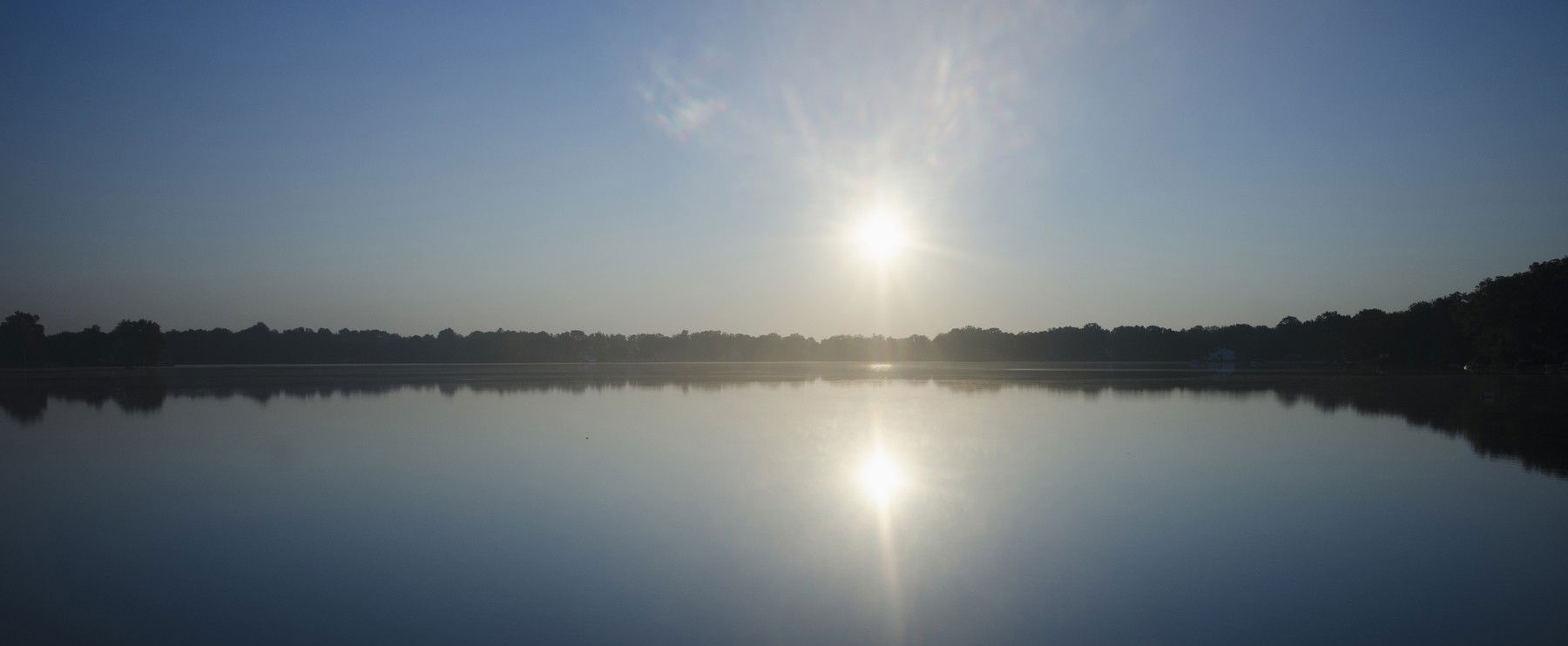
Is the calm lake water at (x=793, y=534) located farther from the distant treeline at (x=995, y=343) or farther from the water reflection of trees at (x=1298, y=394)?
the distant treeline at (x=995, y=343)

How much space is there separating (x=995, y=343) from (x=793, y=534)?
13687 cm

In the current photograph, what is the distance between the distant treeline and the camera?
166ft

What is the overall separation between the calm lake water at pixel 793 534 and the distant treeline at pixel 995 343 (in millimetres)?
36136

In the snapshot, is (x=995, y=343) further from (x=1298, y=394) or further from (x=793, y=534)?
(x=793, y=534)

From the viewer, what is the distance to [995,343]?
Result: 143625 mm

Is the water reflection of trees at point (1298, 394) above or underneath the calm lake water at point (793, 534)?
above

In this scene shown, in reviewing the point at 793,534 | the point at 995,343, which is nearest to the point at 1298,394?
the point at 793,534

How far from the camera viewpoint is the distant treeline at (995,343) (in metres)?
50.6

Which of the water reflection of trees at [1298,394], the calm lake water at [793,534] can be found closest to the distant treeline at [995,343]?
the water reflection of trees at [1298,394]

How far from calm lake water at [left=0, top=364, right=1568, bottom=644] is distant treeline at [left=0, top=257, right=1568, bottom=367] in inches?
1423

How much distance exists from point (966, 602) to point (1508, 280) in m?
60.1

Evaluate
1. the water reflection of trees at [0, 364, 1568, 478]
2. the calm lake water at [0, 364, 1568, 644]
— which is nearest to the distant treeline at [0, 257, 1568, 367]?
the water reflection of trees at [0, 364, 1568, 478]

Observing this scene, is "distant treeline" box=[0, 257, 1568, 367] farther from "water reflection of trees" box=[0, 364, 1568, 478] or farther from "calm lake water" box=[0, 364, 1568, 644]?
"calm lake water" box=[0, 364, 1568, 644]

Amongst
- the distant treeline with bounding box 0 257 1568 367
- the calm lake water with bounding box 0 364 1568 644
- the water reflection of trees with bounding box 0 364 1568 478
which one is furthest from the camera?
the distant treeline with bounding box 0 257 1568 367
